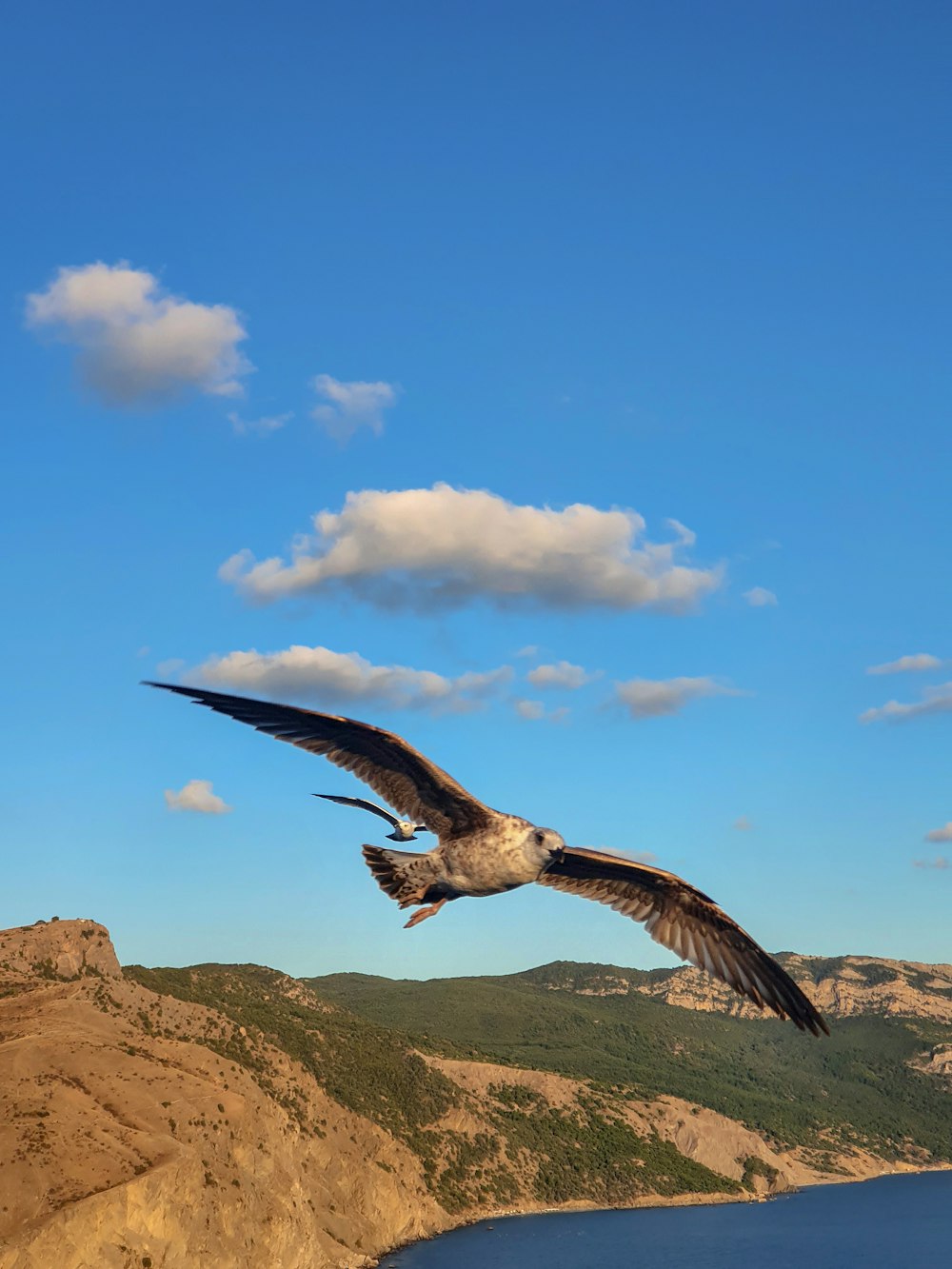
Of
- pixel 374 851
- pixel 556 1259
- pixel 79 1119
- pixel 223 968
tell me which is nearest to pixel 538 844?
pixel 374 851

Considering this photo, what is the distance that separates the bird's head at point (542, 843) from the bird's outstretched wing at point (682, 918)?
1.88m

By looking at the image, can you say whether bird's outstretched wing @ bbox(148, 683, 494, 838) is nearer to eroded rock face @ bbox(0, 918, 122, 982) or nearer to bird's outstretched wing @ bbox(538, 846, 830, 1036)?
bird's outstretched wing @ bbox(538, 846, 830, 1036)

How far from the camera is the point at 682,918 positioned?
17.7 metres

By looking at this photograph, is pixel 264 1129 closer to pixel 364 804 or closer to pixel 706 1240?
pixel 364 804

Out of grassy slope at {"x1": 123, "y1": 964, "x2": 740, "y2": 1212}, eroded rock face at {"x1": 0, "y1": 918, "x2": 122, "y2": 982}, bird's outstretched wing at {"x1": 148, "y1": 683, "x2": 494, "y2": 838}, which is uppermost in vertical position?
bird's outstretched wing at {"x1": 148, "y1": 683, "x2": 494, "y2": 838}

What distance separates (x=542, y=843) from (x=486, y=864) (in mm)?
851

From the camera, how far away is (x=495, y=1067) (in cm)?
17062

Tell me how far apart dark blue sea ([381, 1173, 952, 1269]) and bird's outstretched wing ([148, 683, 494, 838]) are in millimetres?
112607

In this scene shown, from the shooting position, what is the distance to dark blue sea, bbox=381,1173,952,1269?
13112 cm

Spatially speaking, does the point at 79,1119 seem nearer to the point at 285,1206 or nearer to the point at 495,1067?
the point at 285,1206

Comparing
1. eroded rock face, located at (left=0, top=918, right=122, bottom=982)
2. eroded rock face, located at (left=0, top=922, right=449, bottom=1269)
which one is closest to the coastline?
eroded rock face, located at (left=0, top=922, right=449, bottom=1269)

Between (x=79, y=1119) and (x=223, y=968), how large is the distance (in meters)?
92.3

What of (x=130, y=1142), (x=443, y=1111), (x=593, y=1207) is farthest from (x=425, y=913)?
(x=593, y=1207)

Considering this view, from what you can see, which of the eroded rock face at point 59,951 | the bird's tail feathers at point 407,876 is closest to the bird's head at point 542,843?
the bird's tail feathers at point 407,876
